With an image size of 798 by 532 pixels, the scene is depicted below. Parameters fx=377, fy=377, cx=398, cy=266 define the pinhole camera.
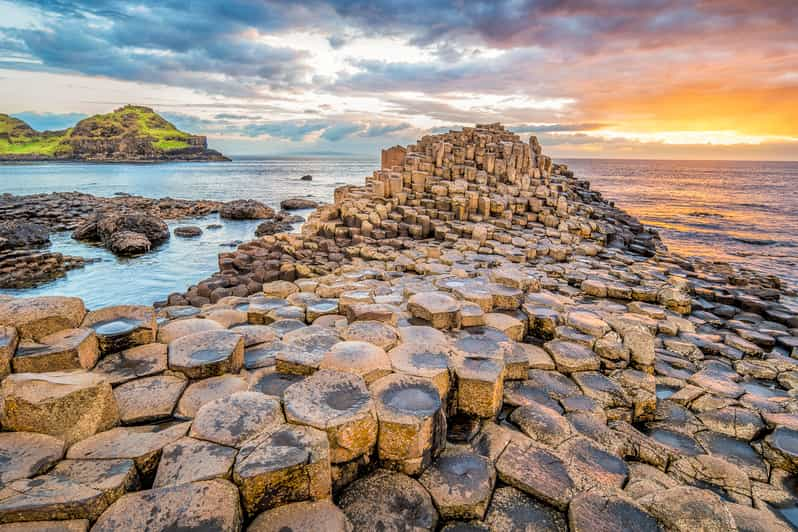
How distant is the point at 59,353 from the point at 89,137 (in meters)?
146

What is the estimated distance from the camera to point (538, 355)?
450cm

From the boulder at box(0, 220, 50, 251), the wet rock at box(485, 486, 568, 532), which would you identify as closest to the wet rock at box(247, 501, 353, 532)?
the wet rock at box(485, 486, 568, 532)

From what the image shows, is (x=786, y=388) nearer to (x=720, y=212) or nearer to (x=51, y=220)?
(x=51, y=220)

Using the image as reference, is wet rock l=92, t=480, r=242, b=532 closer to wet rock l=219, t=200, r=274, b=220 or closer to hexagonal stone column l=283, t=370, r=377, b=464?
hexagonal stone column l=283, t=370, r=377, b=464

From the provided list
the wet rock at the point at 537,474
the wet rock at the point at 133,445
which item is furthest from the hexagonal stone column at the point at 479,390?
the wet rock at the point at 133,445

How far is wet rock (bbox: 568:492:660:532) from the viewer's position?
2.33 m

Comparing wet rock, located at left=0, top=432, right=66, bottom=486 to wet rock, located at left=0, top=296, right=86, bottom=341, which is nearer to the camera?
wet rock, located at left=0, top=432, right=66, bottom=486

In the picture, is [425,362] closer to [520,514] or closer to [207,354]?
[520,514]

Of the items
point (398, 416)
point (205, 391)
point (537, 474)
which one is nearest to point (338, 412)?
point (398, 416)

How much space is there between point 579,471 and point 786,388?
4015mm

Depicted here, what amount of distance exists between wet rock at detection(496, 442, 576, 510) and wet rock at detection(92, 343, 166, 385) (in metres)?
2.99

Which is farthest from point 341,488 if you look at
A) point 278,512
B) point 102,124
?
point 102,124

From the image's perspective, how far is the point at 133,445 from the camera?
8.05 ft

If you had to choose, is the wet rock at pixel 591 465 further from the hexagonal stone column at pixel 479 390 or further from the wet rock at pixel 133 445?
the wet rock at pixel 133 445
